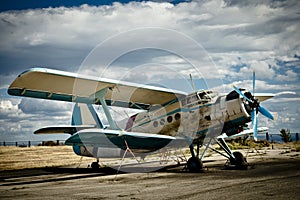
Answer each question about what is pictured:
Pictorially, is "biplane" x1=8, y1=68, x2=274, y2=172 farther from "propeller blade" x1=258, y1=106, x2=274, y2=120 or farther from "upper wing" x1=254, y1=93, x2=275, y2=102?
"upper wing" x1=254, y1=93, x2=275, y2=102

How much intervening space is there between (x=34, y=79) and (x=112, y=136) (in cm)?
404

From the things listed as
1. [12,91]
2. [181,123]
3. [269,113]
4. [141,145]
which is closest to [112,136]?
[141,145]

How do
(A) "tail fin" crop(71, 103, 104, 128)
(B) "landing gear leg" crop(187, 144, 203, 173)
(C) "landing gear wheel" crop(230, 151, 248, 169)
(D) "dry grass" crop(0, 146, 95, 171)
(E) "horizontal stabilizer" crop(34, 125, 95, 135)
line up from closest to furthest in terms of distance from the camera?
1. (B) "landing gear leg" crop(187, 144, 203, 173)
2. (C) "landing gear wheel" crop(230, 151, 248, 169)
3. (E) "horizontal stabilizer" crop(34, 125, 95, 135)
4. (A) "tail fin" crop(71, 103, 104, 128)
5. (D) "dry grass" crop(0, 146, 95, 171)

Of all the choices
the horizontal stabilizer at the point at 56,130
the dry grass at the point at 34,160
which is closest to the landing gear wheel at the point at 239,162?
the horizontal stabilizer at the point at 56,130

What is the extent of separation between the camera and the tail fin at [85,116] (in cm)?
1894

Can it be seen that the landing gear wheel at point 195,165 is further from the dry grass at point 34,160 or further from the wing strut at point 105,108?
the dry grass at point 34,160

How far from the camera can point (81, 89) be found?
15.6m

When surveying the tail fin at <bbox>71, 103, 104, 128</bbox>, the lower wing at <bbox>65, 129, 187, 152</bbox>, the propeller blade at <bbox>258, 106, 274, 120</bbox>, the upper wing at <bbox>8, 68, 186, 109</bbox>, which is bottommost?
the lower wing at <bbox>65, 129, 187, 152</bbox>

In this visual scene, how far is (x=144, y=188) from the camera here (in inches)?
365

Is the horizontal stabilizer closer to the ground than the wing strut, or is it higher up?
closer to the ground

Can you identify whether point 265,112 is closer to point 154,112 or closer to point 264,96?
point 264,96

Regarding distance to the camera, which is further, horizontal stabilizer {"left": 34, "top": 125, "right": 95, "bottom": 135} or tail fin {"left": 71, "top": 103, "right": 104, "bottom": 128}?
tail fin {"left": 71, "top": 103, "right": 104, "bottom": 128}

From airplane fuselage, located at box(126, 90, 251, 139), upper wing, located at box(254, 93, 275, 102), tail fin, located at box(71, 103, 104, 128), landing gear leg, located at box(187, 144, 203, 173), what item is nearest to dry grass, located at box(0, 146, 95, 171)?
tail fin, located at box(71, 103, 104, 128)

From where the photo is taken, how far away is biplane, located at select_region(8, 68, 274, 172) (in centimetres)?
1351
